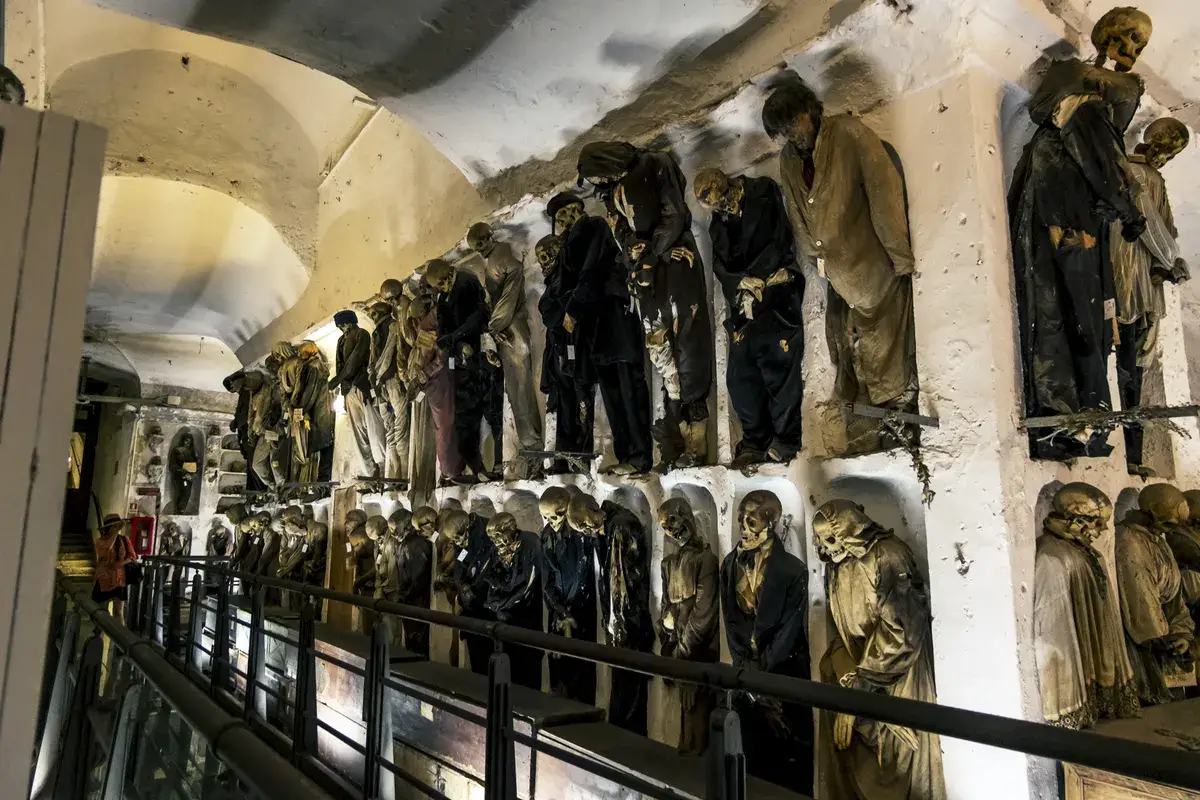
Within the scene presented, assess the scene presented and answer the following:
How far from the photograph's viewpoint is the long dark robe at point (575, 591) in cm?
438

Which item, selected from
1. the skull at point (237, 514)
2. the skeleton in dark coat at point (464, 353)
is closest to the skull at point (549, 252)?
the skeleton in dark coat at point (464, 353)

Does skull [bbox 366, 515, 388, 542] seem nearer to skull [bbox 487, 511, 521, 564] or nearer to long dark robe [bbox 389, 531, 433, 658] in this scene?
long dark robe [bbox 389, 531, 433, 658]

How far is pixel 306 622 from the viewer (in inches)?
163

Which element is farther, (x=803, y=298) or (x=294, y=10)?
(x=294, y=10)

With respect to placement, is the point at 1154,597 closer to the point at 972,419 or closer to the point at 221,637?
the point at 972,419

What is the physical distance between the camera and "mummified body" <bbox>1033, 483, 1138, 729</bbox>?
2.72 metres

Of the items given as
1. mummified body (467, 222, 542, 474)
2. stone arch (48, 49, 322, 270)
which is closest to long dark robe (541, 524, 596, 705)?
mummified body (467, 222, 542, 474)

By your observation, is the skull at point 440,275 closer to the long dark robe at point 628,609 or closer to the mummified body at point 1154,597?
the long dark robe at point 628,609

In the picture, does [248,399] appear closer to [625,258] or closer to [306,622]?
[306,622]

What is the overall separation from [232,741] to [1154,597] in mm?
3543

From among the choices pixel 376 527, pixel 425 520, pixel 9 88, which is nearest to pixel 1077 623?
pixel 9 88

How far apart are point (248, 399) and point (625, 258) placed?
829 centimetres

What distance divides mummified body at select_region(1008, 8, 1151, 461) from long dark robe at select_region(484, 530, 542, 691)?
292 centimetres

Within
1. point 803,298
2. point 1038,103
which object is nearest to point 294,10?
point 803,298
